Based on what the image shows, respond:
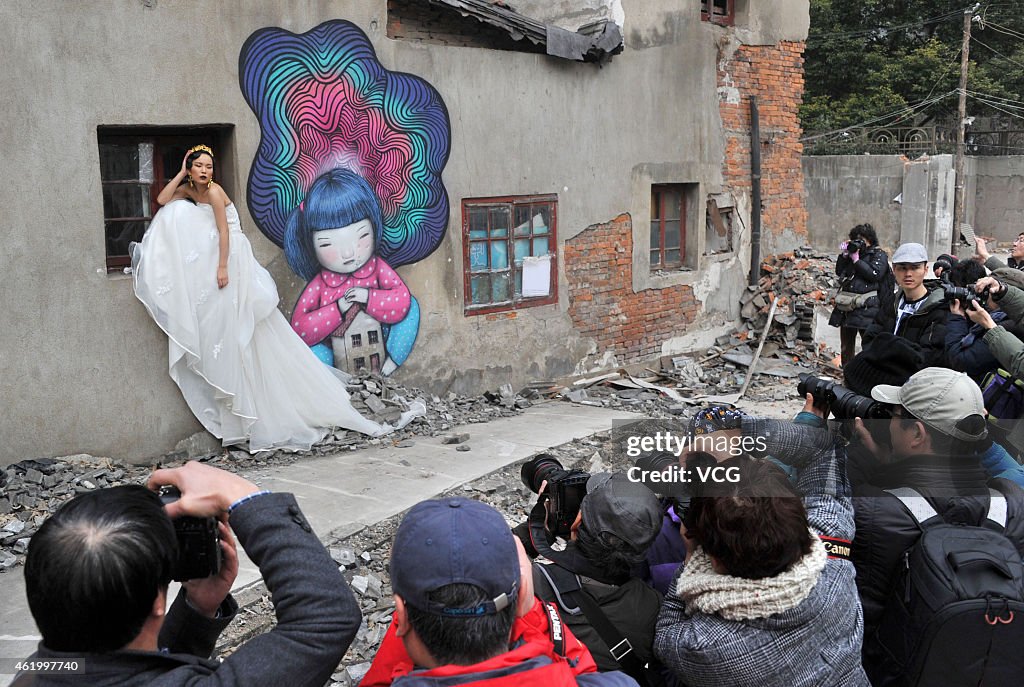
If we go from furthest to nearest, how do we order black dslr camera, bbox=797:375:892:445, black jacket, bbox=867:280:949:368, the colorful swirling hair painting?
the colorful swirling hair painting
black jacket, bbox=867:280:949:368
black dslr camera, bbox=797:375:892:445

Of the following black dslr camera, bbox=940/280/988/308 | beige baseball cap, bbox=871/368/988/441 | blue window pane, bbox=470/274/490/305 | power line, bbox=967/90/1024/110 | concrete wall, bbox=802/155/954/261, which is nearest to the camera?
beige baseball cap, bbox=871/368/988/441

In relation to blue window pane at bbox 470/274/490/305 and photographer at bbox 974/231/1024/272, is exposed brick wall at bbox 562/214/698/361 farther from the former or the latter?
photographer at bbox 974/231/1024/272

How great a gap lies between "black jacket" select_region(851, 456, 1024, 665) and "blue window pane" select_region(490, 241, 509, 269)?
6543 millimetres

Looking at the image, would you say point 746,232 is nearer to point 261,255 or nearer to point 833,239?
point 261,255

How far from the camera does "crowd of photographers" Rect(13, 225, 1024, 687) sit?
1556 mm

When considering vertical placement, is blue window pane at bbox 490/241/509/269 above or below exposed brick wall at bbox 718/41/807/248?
below

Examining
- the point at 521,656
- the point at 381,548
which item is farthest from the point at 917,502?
the point at 381,548

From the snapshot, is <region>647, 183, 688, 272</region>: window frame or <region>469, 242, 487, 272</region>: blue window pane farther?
<region>647, 183, 688, 272</region>: window frame

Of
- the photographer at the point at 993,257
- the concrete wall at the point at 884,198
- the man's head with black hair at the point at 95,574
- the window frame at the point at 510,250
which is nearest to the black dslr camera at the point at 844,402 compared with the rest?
the man's head with black hair at the point at 95,574

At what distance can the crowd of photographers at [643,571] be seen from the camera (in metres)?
1.56

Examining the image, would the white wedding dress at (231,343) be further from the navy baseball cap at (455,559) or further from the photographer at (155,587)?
the navy baseball cap at (455,559)

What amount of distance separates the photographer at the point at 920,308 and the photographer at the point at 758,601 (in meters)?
3.07

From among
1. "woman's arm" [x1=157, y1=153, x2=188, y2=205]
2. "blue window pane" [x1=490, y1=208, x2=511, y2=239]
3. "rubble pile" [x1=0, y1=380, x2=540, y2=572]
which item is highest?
"woman's arm" [x1=157, y1=153, x2=188, y2=205]

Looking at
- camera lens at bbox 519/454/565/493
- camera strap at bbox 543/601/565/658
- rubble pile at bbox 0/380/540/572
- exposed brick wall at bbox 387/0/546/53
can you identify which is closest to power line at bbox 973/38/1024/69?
exposed brick wall at bbox 387/0/546/53
